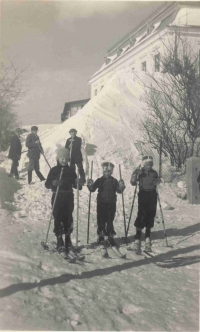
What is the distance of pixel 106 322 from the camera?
10.7ft

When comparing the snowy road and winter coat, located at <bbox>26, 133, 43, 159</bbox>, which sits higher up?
winter coat, located at <bbox>26, 133, 43, 159</bbox>

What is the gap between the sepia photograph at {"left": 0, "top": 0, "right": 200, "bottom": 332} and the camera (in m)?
3.53

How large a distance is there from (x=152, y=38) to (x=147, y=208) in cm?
1378

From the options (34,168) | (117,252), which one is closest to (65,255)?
(117,252)

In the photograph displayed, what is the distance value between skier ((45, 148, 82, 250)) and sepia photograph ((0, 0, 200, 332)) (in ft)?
0.05

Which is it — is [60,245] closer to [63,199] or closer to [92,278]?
[63,199]

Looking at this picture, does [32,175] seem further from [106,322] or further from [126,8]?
[106,322]

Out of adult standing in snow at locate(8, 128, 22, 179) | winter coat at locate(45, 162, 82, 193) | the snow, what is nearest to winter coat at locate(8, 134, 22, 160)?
adult standing in snow at locate(8, 128, 22, 179)

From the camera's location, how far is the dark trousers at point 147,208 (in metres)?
5.70

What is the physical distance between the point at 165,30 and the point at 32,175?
309 inches

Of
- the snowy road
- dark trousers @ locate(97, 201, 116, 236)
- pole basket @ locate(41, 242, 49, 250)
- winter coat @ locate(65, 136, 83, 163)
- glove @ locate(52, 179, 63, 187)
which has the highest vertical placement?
winter coat @ locate(65, 136, 83, 163)

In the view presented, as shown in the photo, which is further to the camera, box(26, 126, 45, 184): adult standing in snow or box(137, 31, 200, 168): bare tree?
box(137, 31, 200, 168): bare tree

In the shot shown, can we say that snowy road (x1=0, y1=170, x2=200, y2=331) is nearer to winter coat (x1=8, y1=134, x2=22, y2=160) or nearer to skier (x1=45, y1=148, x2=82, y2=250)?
skier (x1=45, y1=148, x2=82, y2=250)

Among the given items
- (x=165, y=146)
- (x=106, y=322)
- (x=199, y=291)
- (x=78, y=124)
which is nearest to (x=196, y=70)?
(x=165, y=146)
